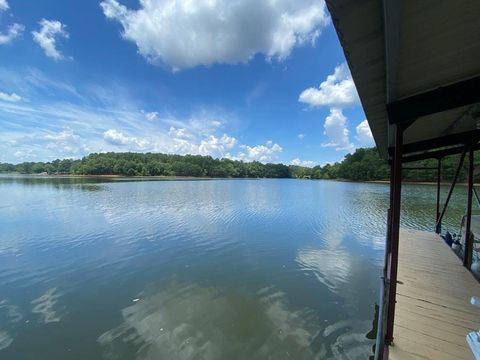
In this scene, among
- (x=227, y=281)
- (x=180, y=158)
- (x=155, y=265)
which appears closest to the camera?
(x=227, y=281)

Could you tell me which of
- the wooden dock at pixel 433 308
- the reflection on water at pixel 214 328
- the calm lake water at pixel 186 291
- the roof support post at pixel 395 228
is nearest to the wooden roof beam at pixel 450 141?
the wooden dock at pixel 433 308

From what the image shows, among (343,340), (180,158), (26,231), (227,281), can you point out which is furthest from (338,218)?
(180,158)

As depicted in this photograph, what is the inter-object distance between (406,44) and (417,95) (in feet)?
3.38

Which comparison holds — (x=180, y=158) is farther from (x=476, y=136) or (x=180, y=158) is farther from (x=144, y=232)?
(x=476, y=136)

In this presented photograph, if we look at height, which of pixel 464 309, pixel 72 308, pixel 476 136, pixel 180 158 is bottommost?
pixel 72 308

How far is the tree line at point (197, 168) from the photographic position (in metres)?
74.8

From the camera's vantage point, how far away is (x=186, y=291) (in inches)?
228

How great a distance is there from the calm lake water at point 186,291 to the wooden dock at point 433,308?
3.22ft

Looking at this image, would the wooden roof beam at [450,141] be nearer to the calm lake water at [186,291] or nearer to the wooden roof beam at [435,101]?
the wooden roof beam at [435,101]

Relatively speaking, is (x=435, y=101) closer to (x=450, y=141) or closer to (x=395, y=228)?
(x=395, y=228)

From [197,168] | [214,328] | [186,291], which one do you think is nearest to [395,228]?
[214,328]

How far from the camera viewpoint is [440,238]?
782 centimetres

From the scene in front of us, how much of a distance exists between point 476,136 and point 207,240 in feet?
28.0

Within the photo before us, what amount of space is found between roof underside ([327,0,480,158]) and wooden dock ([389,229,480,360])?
2.36 meters
